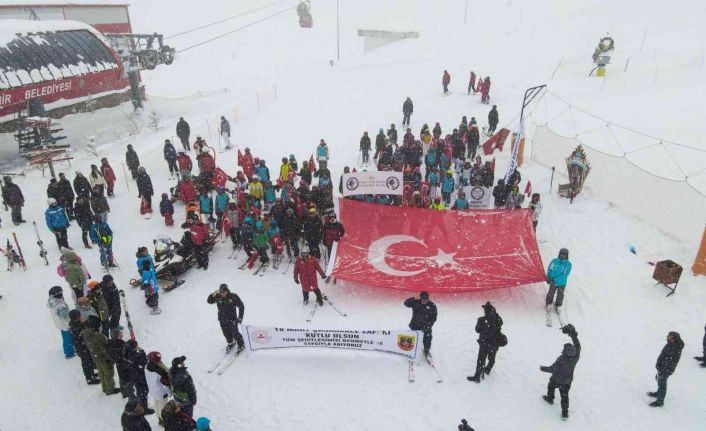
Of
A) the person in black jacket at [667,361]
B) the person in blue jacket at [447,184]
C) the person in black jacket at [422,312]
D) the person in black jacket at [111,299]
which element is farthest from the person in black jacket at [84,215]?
the person in black jacket at [667,361]

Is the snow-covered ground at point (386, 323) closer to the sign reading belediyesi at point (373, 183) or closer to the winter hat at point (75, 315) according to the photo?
the winter hat at point (75, 315)

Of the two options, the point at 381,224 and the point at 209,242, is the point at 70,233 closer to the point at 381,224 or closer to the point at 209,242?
the point at 209,242

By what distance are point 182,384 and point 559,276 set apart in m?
7.50

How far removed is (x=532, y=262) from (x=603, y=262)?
2683mm

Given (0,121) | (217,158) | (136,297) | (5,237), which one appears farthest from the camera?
(0,121)

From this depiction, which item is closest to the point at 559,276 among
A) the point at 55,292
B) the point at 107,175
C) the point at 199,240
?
the point at 199,240

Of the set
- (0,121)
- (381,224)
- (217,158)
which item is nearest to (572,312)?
(381,224)

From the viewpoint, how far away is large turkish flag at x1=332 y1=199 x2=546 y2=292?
33.7 feet

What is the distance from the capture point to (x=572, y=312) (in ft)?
33.5

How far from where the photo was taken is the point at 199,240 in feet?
37.6

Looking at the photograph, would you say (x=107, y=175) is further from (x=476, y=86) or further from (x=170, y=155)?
(x=476, y=86)

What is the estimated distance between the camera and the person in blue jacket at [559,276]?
380 inches

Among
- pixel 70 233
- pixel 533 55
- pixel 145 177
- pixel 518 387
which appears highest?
pixel 533 55

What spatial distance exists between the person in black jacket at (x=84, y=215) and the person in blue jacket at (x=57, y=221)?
391 millimetres
